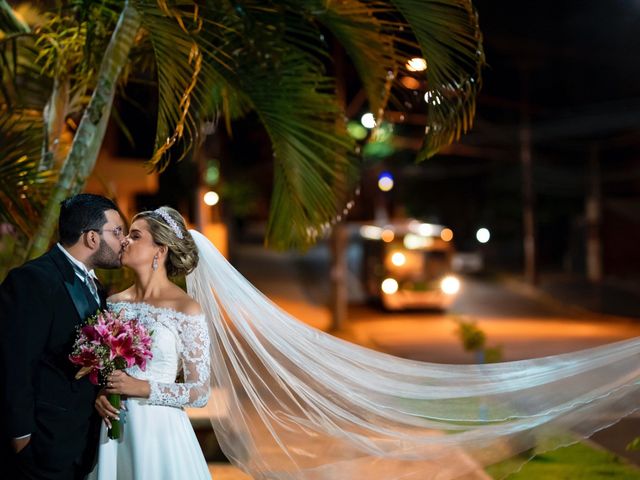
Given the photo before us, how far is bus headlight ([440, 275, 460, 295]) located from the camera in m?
26.9

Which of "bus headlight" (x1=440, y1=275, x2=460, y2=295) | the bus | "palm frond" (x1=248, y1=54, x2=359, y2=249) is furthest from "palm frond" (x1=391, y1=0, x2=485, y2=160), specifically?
"bus headlight" (x1=440, y1=275, x2=460, y2=295)

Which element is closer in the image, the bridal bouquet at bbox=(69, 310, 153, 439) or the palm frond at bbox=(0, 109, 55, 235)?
the bridal bouquet at bbox=(69, 310, 153, 439)

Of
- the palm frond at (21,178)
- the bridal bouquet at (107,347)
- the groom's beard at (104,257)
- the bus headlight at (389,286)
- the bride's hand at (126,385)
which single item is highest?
the palm frond at (21,178)

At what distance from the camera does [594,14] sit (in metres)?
26.8

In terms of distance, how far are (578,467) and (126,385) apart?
4.93 m

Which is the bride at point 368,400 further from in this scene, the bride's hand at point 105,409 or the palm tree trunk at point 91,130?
the palm tree trunk at point 91,130

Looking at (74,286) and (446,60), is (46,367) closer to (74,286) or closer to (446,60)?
(74,286)

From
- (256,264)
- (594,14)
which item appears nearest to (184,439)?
(594,14)


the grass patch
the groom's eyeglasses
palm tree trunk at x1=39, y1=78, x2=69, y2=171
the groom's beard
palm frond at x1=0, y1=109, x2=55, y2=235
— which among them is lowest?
the grass patch

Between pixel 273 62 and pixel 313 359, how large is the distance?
1.88m

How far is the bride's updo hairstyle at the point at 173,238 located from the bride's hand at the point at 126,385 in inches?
24.8

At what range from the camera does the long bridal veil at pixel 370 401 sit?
453 centimetres

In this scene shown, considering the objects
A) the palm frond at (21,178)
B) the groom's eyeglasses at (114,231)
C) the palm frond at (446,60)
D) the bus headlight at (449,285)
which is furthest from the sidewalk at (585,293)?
the groom's eyeglasses at (114,231)

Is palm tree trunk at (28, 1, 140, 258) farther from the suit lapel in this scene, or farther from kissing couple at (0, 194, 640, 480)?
the suit lapel
